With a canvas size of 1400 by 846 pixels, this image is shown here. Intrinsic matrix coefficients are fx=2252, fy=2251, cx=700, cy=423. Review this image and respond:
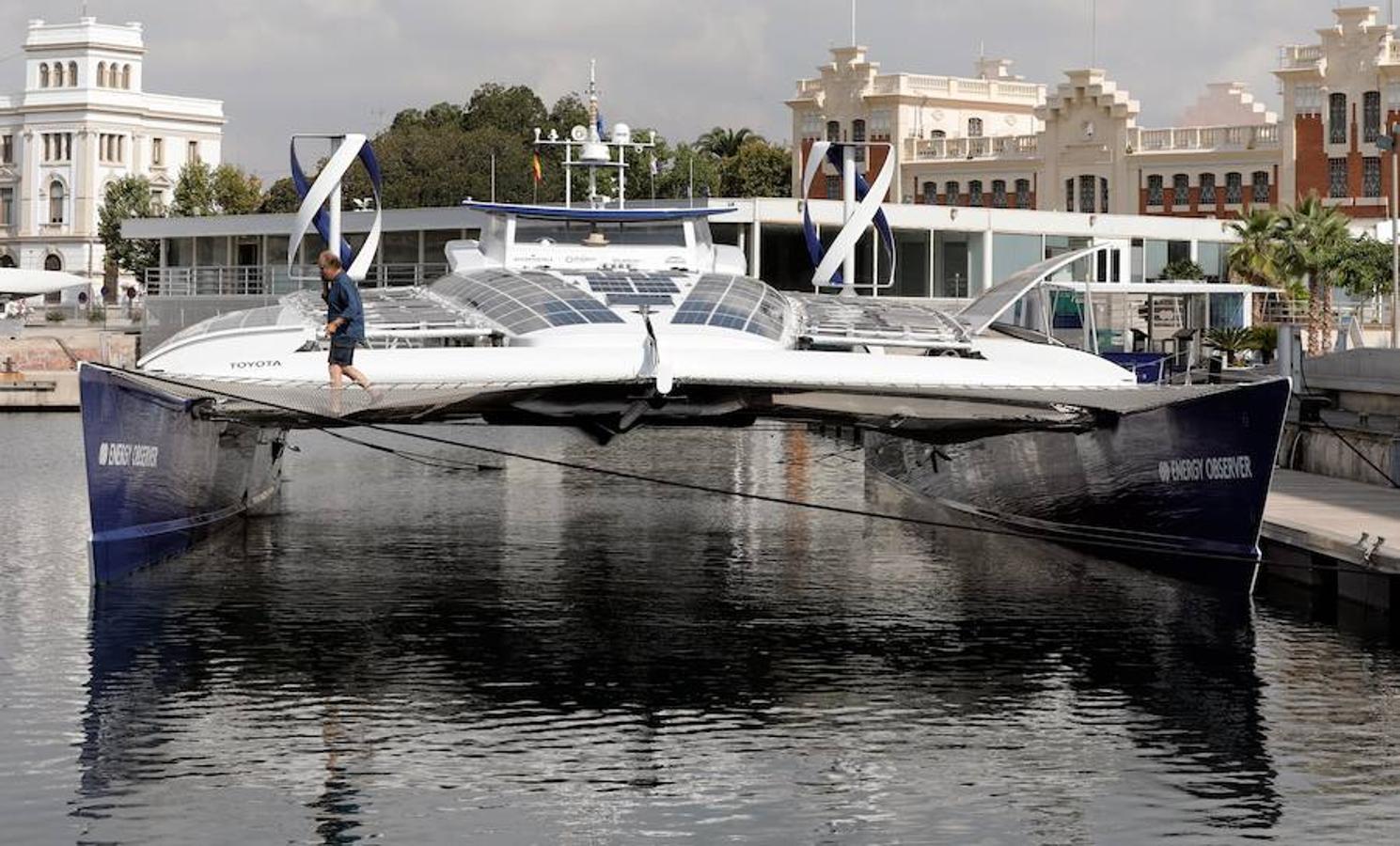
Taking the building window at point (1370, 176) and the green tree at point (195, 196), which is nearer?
the building window at point (1370, 176)

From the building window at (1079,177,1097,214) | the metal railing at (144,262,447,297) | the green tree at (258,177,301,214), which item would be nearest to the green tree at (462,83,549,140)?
the green tree at (258,177,301,214)

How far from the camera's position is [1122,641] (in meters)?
19.9

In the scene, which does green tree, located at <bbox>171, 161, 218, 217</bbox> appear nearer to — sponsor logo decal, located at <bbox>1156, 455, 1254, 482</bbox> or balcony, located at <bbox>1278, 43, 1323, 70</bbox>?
balcony, located at <bbox>1278, 43, 1323, 70</bbox>

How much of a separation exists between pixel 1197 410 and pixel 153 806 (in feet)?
37.1

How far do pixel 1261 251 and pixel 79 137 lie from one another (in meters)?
108

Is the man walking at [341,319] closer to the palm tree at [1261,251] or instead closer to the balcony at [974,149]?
the palm tree at [1261,251]

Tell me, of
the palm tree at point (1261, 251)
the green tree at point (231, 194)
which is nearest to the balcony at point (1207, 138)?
the palm tree at point (1261, 251)

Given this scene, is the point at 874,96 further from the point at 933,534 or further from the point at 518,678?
the point at 518,678

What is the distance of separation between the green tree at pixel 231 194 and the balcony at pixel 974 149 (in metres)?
37.2

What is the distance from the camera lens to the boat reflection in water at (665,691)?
550 inches

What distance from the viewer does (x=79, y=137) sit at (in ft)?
510

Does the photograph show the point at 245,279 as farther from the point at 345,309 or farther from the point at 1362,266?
the point at 345,309

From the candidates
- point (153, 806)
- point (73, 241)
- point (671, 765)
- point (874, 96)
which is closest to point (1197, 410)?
point (671, 765)

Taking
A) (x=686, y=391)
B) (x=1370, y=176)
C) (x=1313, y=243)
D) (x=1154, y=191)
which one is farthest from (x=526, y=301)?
(x=1154, y=191)
